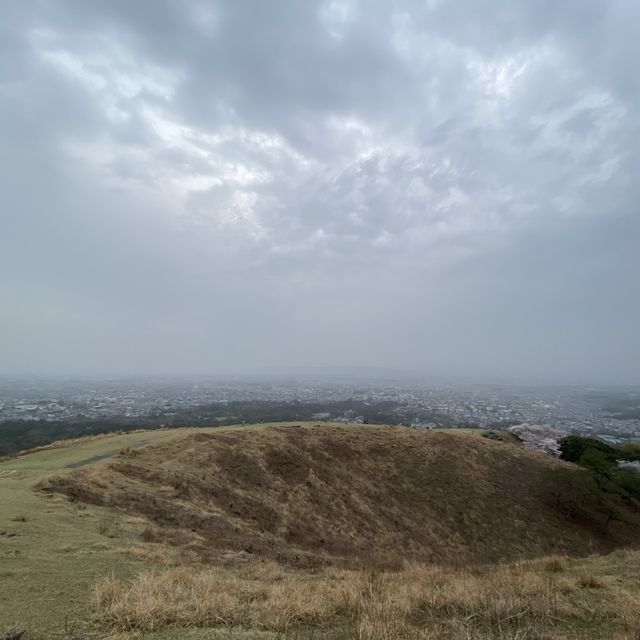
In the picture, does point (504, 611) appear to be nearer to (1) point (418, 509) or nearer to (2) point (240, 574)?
(2) point (240, 574)

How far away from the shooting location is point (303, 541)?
65.7 feet

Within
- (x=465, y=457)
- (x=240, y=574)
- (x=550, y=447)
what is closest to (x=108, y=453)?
(x=240, y=574)

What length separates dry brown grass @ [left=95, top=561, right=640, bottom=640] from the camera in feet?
19.4

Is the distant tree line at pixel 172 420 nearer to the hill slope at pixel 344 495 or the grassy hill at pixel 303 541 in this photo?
the hill slope at pixel 344 495

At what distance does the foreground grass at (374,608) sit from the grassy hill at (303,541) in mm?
41

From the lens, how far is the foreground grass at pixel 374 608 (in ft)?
19.1

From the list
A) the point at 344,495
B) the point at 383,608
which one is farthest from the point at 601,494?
the point at 383,608

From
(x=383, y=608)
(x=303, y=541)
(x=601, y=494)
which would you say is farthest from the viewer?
(x=601, y=494)

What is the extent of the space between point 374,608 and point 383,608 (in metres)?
0.15

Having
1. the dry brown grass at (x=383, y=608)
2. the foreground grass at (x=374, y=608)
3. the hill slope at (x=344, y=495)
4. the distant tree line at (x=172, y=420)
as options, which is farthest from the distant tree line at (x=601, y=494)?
the distant tree line at (x=172, y=420)

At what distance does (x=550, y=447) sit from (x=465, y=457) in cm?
2045

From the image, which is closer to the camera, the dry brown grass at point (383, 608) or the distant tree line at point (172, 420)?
the dry brown grass at point (383, 608)

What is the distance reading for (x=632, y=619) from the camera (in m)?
6.58

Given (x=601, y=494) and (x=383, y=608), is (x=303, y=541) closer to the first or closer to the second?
(x=383, y=608)
